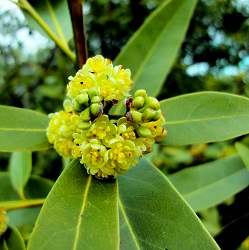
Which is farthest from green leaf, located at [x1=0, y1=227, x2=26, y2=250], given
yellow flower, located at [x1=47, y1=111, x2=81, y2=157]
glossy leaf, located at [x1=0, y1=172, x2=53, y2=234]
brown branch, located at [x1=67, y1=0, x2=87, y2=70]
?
brown branch, located at [x1=67, y1=0, x2=87, y2=70]

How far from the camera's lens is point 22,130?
4.03 ft

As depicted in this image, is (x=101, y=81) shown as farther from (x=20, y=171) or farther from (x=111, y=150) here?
(x=20, y=171)

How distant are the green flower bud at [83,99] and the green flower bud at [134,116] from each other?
0.11m

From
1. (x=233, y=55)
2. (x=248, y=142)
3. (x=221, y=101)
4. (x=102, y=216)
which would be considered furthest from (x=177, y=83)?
(x=102, y=216)

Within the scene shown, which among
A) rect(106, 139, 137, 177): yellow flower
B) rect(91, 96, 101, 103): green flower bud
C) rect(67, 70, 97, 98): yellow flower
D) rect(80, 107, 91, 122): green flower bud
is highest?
rect(67, 70, 97, 98): yellow flower

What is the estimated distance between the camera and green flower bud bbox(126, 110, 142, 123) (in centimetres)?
100

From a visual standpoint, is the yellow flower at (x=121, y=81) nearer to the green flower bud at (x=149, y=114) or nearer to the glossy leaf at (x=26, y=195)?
the green flower bud at (x=149, y=114)

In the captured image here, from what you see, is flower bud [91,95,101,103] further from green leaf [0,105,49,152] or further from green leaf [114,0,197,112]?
green leaf [114,0,197,112]

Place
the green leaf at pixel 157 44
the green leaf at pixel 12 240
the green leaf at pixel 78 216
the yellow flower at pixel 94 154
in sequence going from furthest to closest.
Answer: the green leaf at pixel 157 44 < the green leaf at pixel 12 240 < the yellow flower at pixel 94 154 < the green leaf at pixel 78 216

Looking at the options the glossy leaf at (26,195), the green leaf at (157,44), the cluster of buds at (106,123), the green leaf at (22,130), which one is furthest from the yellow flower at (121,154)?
the glossy leaf at (26,195)

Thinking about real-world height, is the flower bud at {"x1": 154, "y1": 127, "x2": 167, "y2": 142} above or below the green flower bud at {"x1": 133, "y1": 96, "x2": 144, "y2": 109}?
below

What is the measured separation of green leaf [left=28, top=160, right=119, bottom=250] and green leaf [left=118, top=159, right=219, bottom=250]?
0.30 ft

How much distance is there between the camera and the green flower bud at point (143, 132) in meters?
1.01

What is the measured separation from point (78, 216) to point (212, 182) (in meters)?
0.87
